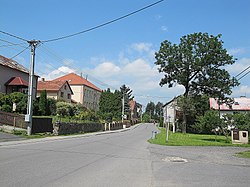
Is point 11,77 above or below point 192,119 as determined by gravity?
above

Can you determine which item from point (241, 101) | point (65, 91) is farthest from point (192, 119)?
point (65, 91)

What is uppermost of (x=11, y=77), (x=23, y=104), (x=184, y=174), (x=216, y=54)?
(x=216, y=54)

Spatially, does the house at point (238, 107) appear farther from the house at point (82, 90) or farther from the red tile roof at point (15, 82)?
the house at point (82, 90)

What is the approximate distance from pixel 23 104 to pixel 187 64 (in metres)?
25.9

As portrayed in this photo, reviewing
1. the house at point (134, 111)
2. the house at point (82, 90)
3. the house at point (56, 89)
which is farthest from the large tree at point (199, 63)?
the house at point (134, 111)

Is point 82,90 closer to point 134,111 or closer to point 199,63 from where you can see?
point 199,63

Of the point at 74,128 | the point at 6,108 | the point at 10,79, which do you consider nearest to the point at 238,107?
the point at 74,128

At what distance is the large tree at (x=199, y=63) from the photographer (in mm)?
49031

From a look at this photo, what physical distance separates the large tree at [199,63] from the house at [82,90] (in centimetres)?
4254

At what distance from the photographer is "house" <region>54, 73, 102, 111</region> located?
9099 centimetres

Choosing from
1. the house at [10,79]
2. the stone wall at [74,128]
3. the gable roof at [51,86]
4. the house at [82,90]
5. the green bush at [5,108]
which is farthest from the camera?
the house at [82,90]

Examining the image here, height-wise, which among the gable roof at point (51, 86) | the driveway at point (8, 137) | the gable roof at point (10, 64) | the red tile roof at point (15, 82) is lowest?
the driveway at point (8, 137)

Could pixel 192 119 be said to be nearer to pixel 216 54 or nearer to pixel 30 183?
pixel 216 54

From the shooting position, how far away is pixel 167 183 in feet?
28.0
